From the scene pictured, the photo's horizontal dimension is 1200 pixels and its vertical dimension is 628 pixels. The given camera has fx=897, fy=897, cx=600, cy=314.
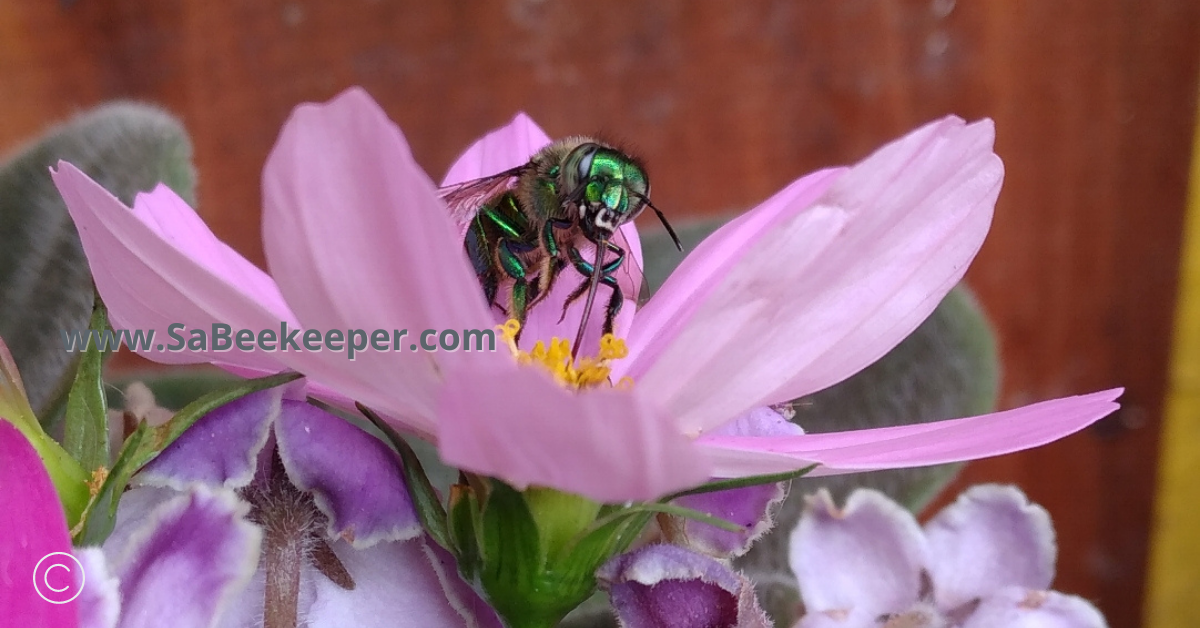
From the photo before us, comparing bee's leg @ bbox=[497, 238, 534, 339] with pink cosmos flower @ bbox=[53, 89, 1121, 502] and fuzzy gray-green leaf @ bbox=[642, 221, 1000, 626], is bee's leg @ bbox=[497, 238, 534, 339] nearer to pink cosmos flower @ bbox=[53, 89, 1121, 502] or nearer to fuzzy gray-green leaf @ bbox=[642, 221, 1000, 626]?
pink cosmos flower @ bbox=[53, 89, 1121, 502]

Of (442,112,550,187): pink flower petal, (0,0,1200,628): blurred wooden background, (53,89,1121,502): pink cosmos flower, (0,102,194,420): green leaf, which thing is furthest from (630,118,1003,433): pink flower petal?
→ (0,0,1200,628): blurred wooden background

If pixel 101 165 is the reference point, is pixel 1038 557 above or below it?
below

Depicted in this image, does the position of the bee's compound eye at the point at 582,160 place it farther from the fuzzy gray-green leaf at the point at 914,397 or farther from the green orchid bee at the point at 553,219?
the fuzzy gray-green leaf at the point at 914,397

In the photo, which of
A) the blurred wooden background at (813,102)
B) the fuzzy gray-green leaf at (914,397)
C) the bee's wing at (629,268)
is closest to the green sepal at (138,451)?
the bee's wing at (629,268)

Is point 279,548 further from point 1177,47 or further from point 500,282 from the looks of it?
point 1177,47

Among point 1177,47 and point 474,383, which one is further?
point 1177,47

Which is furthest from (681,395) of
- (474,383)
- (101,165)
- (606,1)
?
(606,1)
